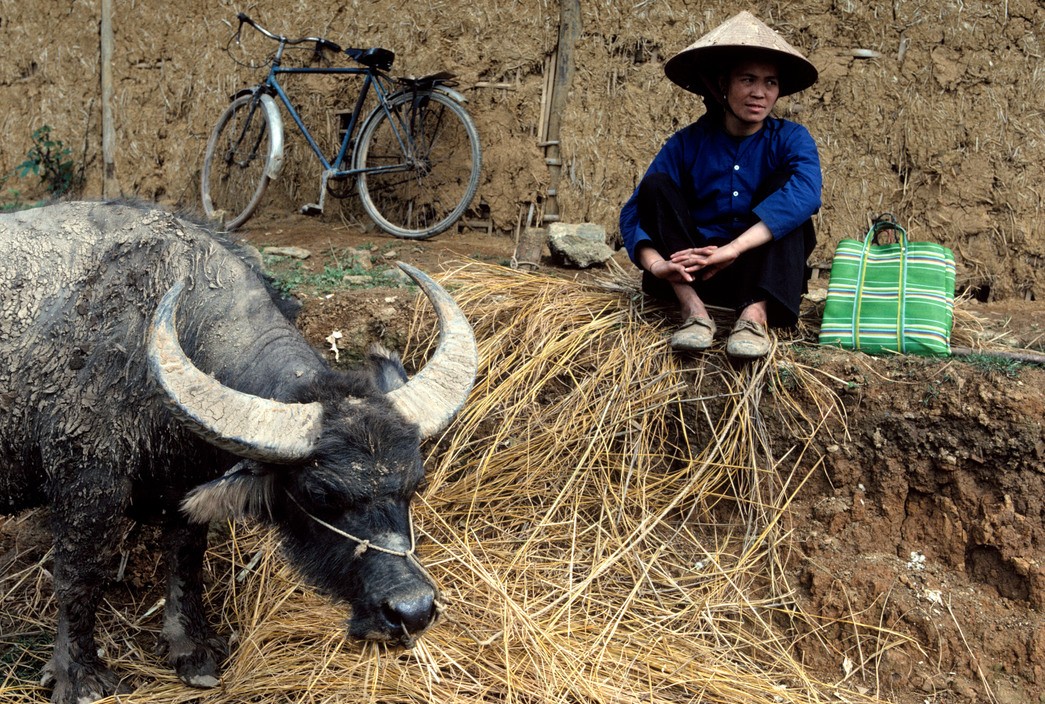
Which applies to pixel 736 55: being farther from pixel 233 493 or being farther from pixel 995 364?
pixel 233 493

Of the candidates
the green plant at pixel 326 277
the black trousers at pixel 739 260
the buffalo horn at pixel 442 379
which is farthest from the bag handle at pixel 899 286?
the green plant at pixel 326 277

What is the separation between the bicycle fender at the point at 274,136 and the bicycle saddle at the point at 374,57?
0.71 metres

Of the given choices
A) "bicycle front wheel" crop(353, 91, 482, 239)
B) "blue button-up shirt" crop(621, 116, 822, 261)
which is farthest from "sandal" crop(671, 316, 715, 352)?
"bicycle front wheel" crop(353, 91, 482, 239)

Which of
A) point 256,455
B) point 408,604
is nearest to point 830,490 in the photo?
point 408,604

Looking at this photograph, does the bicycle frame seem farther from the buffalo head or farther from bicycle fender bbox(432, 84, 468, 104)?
the buffalo head

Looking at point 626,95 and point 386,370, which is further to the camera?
point 626,95

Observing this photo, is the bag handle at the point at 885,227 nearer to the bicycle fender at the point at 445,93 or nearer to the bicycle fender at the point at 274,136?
the bicycle fender at the point at 445,93

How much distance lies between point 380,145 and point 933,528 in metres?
4.61

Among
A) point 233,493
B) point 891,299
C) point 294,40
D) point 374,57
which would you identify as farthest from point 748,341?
point 294,40

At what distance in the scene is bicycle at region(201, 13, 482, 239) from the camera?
19.1 feet

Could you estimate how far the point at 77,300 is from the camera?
273 centimetres

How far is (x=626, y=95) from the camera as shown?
18.0 ft

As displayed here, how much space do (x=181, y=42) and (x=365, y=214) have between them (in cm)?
211

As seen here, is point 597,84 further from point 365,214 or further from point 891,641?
point 891,641
